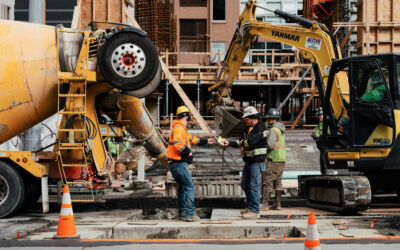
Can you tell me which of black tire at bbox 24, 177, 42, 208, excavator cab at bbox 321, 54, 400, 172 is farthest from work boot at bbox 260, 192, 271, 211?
black tire at bbox 24, 177, 42, 208

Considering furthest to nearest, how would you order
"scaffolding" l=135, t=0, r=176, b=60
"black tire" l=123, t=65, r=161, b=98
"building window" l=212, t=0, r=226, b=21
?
1. "building window" l=212, t=0, r=226, b=21
2. "scaffolding" l=135, t=0, r=176, b=60
3. "black tire" l=123, t=65, r=161, b=98

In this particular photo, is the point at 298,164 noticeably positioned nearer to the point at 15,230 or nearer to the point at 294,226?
the point at 294,226

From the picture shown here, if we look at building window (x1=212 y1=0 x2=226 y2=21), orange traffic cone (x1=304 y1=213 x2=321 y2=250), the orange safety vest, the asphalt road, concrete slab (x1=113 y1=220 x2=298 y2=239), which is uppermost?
building window (x1=212 y1=0 x2=226 y2=21)

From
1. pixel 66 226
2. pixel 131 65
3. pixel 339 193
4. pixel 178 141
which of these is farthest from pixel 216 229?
pixel 131 65

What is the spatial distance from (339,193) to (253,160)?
5.25ft

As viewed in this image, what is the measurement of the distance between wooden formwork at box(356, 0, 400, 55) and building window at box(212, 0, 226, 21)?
709 inches

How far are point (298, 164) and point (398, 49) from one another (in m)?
6.90

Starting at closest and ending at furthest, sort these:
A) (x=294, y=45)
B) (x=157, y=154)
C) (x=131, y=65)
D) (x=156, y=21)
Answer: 1. (x=131, y=65)
2. (x=294, y=45)
3. (x=157, y=154)
4. (x=156, y=21)

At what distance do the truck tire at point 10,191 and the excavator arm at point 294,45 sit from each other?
6.01 m

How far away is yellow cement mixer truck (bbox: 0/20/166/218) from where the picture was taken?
31.9ft

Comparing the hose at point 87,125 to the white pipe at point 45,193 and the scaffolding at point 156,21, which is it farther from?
the scaffolding at point 156,21

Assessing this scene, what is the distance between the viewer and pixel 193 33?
37.7 meters

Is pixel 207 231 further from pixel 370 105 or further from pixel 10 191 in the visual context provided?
pixel 10 191

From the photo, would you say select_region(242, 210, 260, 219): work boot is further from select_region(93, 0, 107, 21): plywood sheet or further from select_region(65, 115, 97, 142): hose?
select_region(93, 0, 107, 21): plywood sheet
